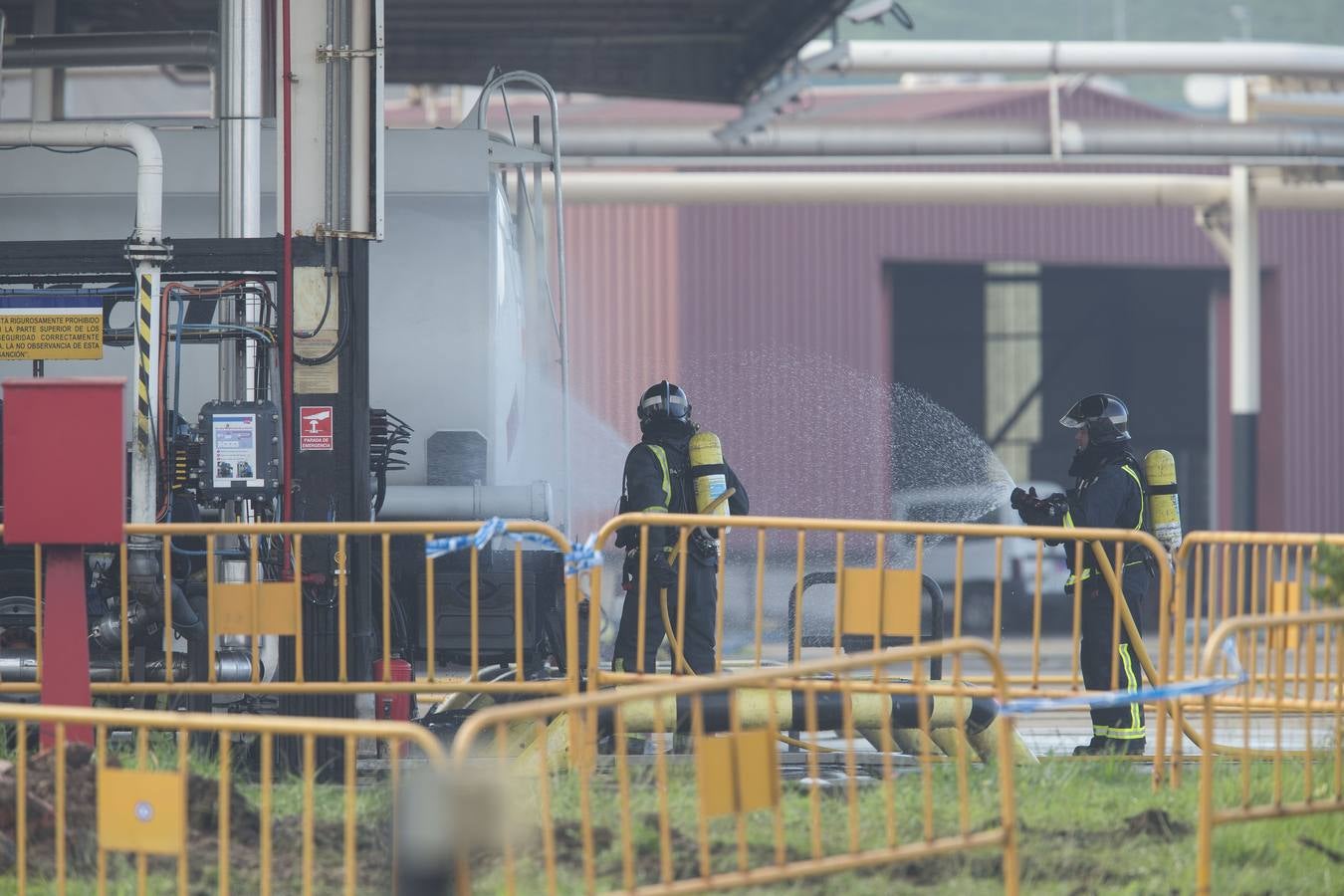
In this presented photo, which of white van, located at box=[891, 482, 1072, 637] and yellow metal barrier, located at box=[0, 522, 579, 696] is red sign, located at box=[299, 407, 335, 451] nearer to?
yellow metal barrier, located at box=[0, 522, 579, 696]

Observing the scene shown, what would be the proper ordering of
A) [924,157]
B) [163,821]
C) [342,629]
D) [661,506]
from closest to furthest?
[163,821]
[342,629]
[661,506]
[924,157]

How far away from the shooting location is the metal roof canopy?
1321cm

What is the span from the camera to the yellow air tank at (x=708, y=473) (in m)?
8.98

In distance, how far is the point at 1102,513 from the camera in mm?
8945

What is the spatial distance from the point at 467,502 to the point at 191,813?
3.66m

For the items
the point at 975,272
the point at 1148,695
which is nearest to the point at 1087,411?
the point at 1148,695

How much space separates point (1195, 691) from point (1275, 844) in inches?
41.7

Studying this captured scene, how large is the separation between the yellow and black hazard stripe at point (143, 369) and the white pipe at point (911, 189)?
417 inches

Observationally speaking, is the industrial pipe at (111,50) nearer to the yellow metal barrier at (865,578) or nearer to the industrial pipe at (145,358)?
the industrial pipe at (145,358)

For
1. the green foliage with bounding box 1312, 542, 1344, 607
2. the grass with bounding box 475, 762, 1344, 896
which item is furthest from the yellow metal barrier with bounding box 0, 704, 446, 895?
the green foliage with bounding box 1312, 542, 1344, 607

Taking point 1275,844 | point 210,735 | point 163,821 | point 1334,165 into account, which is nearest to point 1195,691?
point 1275,844

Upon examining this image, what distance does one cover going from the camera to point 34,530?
18.7 feet

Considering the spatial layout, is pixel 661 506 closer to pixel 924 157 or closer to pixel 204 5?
pixel 204 5

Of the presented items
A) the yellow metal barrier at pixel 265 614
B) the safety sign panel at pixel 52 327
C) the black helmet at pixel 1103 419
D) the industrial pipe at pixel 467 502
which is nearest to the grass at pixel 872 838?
the yellow metal barrier at pixel 265 614
